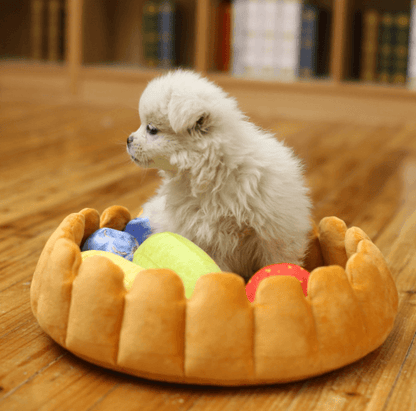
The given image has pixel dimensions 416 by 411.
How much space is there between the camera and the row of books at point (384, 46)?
3.24 meters

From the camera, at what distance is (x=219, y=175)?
1031 millimetres

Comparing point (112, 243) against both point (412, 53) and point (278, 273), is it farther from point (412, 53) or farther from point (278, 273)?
point (412, 53)

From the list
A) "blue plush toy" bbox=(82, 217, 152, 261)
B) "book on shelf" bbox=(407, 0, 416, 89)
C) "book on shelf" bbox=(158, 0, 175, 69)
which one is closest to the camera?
"blue plush toy" bbox=(82, 217, 152, 261)

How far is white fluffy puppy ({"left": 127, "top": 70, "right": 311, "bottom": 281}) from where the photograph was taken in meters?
1.02

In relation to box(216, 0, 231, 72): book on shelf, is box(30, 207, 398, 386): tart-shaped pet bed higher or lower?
lower

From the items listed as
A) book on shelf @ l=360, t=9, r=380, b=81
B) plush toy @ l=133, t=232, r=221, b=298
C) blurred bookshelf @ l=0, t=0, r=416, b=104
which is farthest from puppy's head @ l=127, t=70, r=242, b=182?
book on shelf @ l=360, t=9, r=380, b=81

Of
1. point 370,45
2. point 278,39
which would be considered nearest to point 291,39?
point 278,39

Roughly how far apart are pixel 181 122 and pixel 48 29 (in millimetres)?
3187

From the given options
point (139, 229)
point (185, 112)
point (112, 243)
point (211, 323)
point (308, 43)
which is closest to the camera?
point (211, 323)

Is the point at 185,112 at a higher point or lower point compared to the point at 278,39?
lower

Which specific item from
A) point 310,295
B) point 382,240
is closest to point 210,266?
point 310,295

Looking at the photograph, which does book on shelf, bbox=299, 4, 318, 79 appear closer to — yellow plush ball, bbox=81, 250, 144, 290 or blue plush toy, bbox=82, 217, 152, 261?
blue plush toy, bbox=82, 217, 152, 261

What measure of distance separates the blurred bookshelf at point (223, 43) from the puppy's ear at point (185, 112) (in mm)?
2266

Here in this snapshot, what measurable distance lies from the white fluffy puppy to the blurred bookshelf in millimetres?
2176
